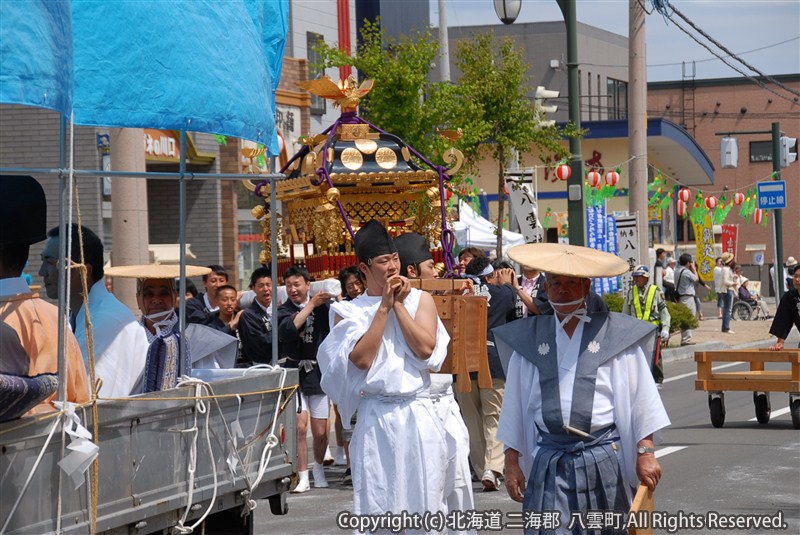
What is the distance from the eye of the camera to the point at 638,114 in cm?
2316

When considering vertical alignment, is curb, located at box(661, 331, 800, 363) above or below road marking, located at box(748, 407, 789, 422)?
below

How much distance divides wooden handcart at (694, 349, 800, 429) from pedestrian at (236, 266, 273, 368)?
501cm

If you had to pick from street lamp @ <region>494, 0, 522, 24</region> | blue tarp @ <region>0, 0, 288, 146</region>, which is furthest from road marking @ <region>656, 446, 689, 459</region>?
street lamp @ <region>494, 0, 522, 24</region>

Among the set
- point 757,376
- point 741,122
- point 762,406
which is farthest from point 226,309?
point 741,122

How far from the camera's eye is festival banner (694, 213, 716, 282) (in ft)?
136

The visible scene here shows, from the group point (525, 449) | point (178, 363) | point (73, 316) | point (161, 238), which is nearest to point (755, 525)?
point (525, 449)

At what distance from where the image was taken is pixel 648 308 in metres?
17.1

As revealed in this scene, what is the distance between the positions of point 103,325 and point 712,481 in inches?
253

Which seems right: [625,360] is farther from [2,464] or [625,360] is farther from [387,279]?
[2,464]

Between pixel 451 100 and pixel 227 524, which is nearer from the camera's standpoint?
pixel 227 524

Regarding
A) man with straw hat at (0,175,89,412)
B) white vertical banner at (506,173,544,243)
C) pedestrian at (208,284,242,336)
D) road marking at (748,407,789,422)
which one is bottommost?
road marking at (748,407,789,422)

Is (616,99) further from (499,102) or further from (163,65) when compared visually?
(163,65)

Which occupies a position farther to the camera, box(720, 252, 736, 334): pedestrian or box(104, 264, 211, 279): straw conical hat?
box(720, 252, 736, 334): pedestrian

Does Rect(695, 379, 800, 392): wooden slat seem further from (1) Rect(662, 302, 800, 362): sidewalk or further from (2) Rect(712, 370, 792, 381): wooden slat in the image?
(1) Rect(662, 302, 800, 362): sidewalk
